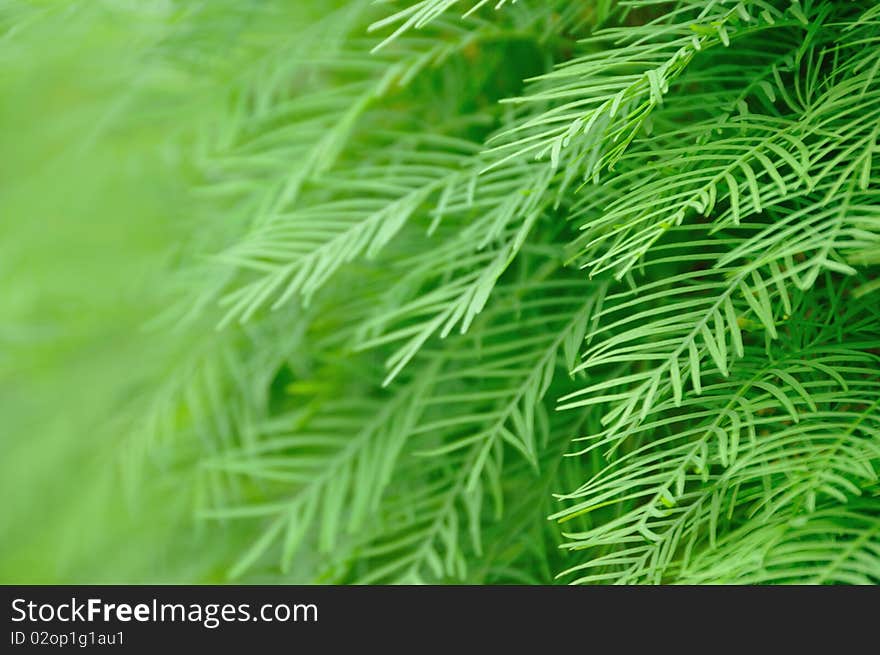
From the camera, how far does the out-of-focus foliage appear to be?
0.38m

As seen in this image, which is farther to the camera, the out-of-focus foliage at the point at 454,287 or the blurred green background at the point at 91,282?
the blurred green background at the point at 91,282

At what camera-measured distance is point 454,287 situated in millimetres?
498

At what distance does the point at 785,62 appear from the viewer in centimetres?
45

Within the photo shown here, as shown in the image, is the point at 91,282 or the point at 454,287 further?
the point at 91,282

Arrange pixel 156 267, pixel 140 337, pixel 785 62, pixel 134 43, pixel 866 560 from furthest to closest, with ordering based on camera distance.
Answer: pixel 140 337, pixel 156 267, pixel 134 43, pixel 785 62, pixel 866 560

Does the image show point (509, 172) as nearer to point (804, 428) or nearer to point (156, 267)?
point (804, 428)

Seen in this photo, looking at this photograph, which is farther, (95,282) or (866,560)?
(95,282)

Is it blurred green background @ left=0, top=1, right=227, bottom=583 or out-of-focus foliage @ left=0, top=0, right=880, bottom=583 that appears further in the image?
blurred green background @ left=0, top=1, right=227, bottom=583

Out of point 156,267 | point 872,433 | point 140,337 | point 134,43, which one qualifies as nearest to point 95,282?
point 140,337

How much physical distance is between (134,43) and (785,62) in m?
0.44

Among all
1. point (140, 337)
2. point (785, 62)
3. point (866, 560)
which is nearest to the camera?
point (866, 560)

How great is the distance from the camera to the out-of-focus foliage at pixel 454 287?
384mm
